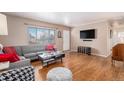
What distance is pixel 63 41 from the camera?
6805 millimetres

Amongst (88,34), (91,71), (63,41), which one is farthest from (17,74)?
(63,41)

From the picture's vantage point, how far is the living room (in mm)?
3346

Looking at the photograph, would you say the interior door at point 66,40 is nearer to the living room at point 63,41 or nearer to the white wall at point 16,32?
the living room at point 63,41

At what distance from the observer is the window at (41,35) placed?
491 cm

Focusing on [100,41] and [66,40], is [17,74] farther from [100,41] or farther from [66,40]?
[66,40]

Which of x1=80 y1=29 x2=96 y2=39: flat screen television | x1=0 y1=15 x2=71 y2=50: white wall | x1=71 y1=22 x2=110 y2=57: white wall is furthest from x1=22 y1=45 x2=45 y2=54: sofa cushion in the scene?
x1=71 y1=22 x2=110 y2=57: white wall

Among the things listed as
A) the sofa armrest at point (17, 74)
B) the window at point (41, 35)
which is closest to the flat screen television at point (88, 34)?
the window at point (41, 35)

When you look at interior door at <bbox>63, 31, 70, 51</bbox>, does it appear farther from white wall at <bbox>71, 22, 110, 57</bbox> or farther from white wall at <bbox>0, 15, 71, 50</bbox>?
white wall at <bbox>0, 15, 71, 50</bbox>

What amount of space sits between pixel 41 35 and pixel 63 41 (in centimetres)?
197

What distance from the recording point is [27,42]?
4.72m
